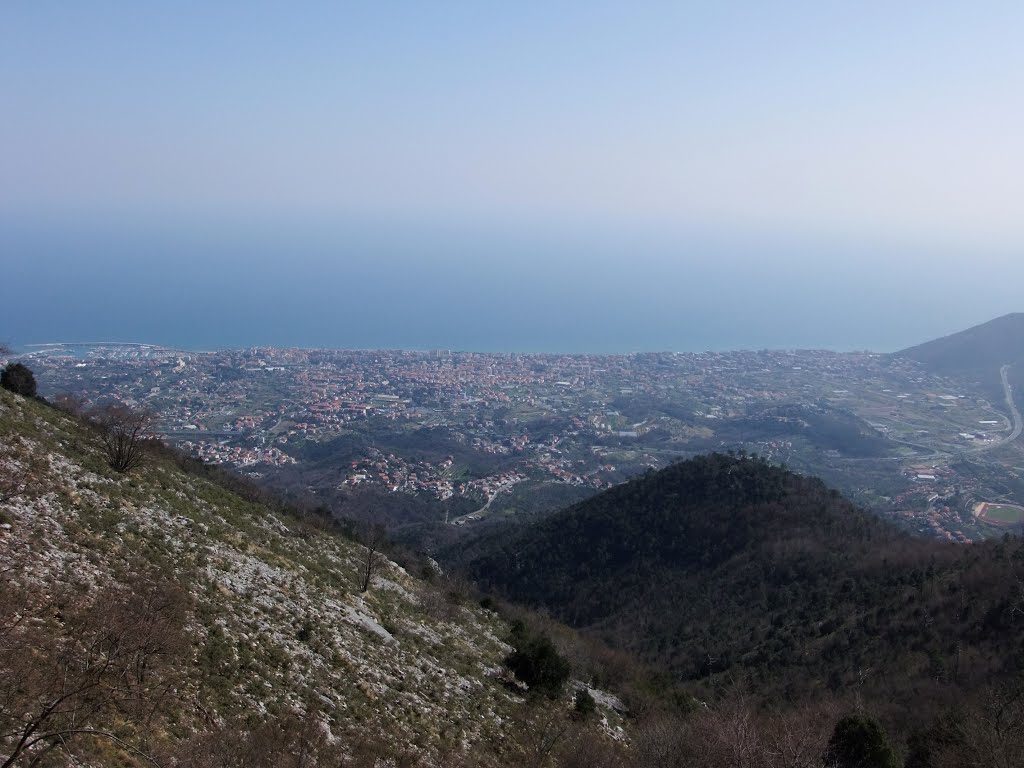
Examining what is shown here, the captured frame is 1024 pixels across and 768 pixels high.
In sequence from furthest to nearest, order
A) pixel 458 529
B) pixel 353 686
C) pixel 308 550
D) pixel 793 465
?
pixel 793 465 → pixel 458 529 → pixel 308 550 → pixel 353 686

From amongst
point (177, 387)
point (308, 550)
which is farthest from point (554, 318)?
point (308, 550)

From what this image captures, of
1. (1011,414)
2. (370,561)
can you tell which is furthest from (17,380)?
(1011,414)

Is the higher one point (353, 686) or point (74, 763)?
point (74, 763)

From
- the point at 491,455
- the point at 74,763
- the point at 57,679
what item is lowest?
the point at 491,455

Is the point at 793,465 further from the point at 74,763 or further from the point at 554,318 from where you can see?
the point at 554,318

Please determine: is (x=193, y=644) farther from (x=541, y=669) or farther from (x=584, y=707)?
(x=584, y=707)

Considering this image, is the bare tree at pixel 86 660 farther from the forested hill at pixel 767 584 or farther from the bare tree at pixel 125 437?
the forested hill at pixel 767 584
